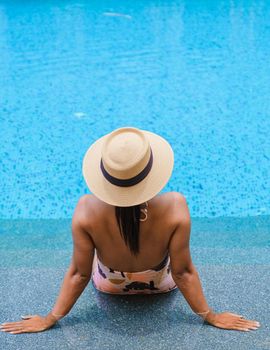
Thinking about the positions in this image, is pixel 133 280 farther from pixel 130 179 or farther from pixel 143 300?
pixel 130 179

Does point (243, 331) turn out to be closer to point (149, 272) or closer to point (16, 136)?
point (149, 272)

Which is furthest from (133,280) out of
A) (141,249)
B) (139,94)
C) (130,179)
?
(139,94)

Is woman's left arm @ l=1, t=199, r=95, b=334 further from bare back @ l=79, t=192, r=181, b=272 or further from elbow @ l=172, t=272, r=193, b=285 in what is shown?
elbow @ l=172, t=272, r=193, b=285

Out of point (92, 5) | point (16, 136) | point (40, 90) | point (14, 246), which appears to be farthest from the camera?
point (92, 5)

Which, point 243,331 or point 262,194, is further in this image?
point 262,194

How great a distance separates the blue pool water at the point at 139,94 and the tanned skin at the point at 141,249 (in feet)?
4.53

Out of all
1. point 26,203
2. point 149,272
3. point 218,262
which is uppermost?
point 149,272

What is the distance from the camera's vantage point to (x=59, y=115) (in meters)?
5.32

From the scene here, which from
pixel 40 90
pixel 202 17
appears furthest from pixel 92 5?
pixel 40 90

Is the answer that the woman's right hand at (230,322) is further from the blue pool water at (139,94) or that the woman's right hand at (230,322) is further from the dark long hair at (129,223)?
the blue pool water at (139,94)

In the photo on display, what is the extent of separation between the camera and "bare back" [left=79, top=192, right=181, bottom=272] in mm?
2295

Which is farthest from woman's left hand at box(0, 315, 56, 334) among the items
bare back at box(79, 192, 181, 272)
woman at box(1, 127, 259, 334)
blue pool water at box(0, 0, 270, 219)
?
blue pool water at box(0, 0, 270, 219)

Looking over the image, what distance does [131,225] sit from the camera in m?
2.29

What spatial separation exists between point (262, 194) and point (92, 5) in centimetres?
550
